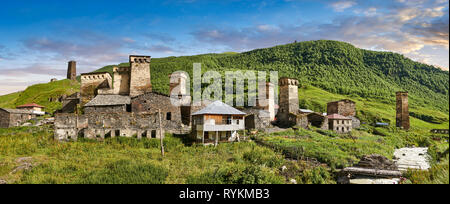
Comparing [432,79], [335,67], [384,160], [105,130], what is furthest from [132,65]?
[335,67]

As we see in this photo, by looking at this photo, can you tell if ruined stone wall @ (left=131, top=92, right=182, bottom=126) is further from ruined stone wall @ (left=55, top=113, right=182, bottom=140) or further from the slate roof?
ruined stone wall @ (left=55, top=113, right=182, bottom=140)

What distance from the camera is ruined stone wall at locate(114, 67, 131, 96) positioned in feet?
104

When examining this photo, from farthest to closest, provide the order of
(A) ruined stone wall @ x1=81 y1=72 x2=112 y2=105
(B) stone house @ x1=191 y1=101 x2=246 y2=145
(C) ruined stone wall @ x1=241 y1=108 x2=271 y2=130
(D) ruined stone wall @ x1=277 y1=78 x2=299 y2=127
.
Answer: (D) ruined stone wall @ x1=277 y1=78 x2=299 y2=127 < (A) ruined stone wall @ x1=81 y1=72 x2=112 y2=105 < (C) ruined stone wall @ x1=241 y1=108 x2=271 y2=130 < (B) stone house @ x1=191 y1=101 x2=246 y2=145

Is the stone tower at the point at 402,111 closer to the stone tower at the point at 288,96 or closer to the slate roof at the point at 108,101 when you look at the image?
the stone tower at the point at 288,96

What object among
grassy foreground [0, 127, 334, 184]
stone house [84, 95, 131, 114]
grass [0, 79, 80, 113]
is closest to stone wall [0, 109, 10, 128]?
grassy foreground [0, 127, 334, 184]

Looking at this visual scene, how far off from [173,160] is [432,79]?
9943 cm

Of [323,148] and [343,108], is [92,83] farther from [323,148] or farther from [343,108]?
[343,108]

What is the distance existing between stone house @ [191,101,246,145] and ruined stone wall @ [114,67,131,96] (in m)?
11.2

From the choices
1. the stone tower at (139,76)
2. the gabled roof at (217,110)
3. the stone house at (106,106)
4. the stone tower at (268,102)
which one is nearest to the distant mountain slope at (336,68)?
the stone tower at (268,102)

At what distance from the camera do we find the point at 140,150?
66.7 ft

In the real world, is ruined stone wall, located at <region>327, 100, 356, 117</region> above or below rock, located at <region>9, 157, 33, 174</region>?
above

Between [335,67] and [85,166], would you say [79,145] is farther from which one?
[335,67]

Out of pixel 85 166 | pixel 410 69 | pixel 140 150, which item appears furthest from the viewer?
pixel 410 69

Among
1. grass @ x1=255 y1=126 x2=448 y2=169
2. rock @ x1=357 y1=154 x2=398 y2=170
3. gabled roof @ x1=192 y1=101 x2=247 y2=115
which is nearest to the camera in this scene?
rock @ x1=357 y1=154 x2=398 y2=170
